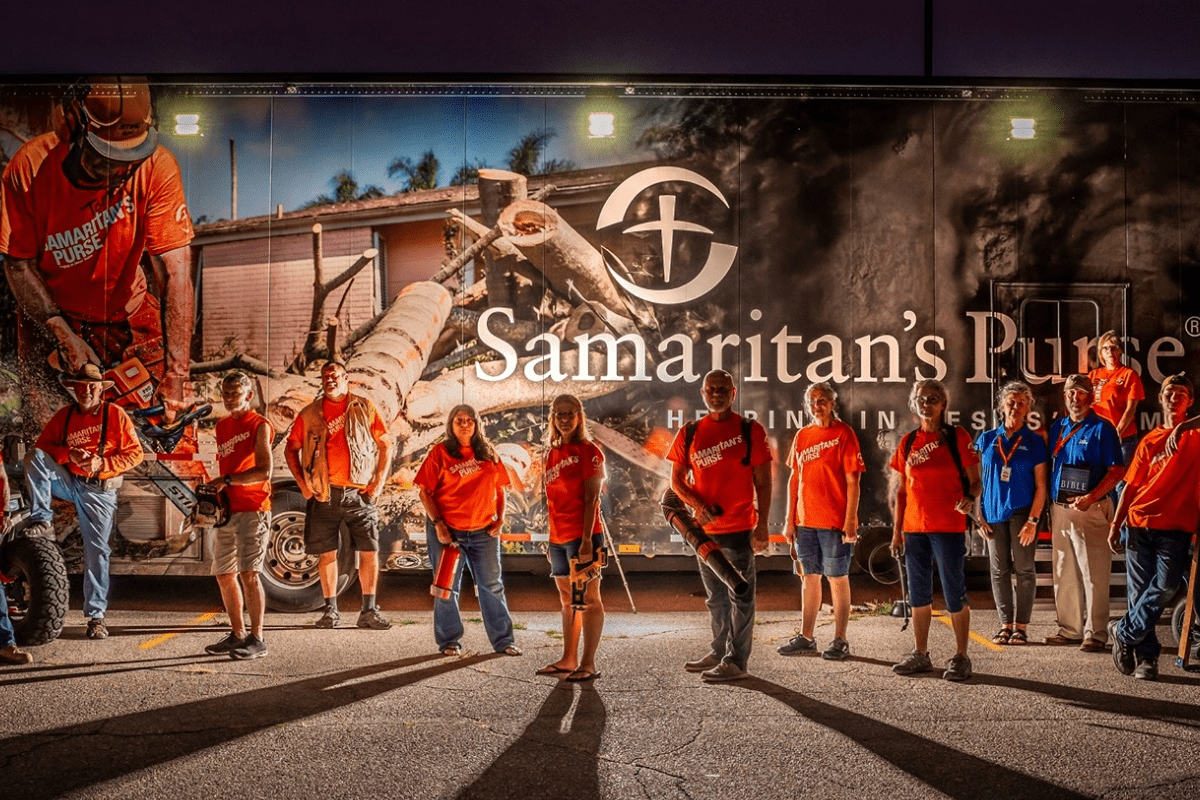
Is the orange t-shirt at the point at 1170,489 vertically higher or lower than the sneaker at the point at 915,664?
higher

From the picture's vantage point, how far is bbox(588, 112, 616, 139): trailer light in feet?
23.9

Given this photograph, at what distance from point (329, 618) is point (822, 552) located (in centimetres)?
364

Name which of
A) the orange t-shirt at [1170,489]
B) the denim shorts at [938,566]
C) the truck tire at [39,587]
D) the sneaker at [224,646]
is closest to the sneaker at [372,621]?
the sneaker at [224,646]

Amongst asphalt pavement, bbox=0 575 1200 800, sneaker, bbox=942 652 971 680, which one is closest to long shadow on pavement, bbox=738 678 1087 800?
asphalt pavement, bbox=0 575 1200 800

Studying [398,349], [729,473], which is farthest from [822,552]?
[398,349]

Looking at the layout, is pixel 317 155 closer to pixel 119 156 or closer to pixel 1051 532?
pixel 119 156

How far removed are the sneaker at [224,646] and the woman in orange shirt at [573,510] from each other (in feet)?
6.82

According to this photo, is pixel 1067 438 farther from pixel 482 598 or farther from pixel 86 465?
pixel 86 465

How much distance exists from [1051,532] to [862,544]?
1323mm

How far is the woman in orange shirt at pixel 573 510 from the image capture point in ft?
18.5

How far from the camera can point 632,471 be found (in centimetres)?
719

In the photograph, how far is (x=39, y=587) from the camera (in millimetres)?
6547

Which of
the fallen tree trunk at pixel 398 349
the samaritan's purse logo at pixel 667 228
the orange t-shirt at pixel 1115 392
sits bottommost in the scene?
the orange t-shirt at pixel 1115 392

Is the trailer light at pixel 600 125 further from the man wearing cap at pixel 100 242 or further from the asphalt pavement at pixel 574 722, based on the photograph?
the asphalt pavement at pixel 574 722
